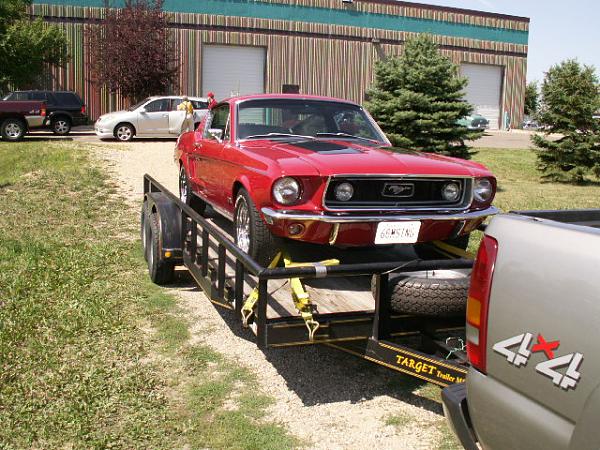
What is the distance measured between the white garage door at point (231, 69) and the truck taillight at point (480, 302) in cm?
3295

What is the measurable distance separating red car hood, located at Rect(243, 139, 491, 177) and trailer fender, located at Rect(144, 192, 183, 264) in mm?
1119

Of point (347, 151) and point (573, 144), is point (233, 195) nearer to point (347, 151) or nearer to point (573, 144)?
point (347, 151)

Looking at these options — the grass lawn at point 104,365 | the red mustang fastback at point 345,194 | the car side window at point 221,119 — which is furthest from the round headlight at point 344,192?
the car side window at point 221,119

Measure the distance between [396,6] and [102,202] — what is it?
3116 cm

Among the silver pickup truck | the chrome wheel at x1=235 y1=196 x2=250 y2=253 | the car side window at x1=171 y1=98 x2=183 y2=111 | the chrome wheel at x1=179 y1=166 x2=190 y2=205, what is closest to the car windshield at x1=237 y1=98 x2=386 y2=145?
the chrome wheel at x1=235 y1=196 x2=250 y2=253

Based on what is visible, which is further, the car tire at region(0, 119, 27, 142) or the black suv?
the black suv

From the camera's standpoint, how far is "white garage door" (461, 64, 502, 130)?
4253cm

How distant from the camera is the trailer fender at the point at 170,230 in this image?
5.95 m

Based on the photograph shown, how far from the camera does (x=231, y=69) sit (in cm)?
3528

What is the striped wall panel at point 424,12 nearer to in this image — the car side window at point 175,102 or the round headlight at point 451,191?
the car side window at point 175,102

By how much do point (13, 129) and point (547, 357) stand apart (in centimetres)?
2109

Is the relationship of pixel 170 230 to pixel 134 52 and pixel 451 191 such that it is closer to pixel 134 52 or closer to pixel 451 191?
pixel 451 191

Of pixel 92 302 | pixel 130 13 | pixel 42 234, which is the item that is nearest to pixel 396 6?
pixel 130 13

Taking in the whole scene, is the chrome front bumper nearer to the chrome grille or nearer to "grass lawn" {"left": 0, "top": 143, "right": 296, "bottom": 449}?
the chrome grille
